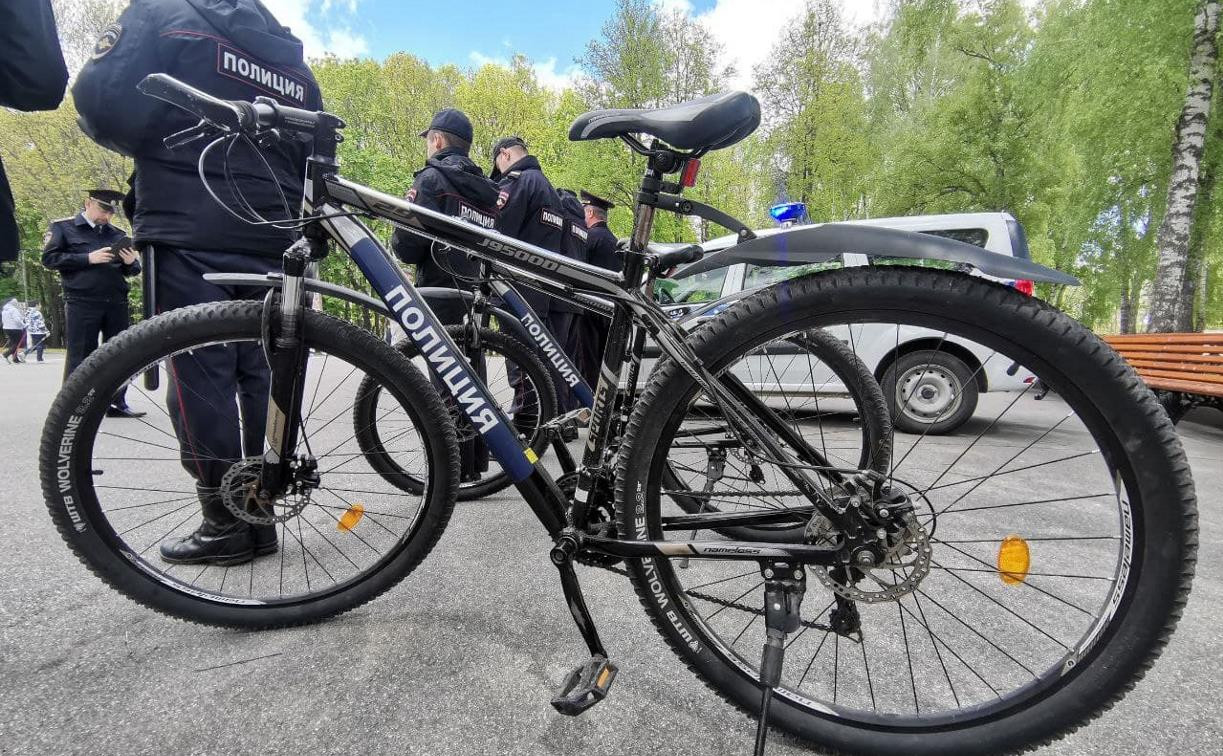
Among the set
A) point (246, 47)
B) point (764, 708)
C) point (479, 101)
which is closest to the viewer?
point (764, 708)

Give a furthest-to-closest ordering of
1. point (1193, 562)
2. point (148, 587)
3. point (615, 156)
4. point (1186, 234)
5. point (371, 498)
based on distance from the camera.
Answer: point (615, 156) < point (1186, 234) < point (371, 498) < point (148, 587) < point (1193, 562)

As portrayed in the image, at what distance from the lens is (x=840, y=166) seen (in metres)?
15.2

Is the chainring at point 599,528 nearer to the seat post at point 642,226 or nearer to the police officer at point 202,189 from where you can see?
the seat post at point 642,226

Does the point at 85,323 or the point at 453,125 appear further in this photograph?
the point at 85,323

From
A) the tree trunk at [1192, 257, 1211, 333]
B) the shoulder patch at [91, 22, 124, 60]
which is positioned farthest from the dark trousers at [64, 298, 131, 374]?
the tree trunk at [1192, 257, 1211, 333]

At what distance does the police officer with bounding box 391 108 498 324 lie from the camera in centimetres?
275

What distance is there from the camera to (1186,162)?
6984mm

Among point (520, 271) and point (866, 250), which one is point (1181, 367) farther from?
point (520, 271)

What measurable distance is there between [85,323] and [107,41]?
13.6 ft

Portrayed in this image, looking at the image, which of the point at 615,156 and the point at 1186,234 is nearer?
the point at 1186,234

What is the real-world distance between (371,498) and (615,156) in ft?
46.0

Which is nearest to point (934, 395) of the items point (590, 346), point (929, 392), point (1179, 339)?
point (929, 392)

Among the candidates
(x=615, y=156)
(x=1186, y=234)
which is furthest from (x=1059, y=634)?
(x=615, y=156)

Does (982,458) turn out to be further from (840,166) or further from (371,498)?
(840,166)
